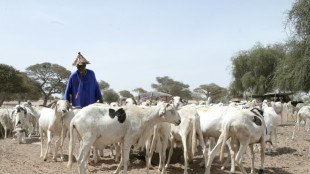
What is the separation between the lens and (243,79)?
36031 millimetres

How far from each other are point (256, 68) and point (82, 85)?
31976mm

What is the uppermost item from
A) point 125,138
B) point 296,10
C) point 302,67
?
point 296,10

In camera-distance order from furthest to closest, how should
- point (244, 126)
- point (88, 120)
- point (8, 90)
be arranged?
point (8, 90), point (244, 126), point (88, 120)

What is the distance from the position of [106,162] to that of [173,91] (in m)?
43.1

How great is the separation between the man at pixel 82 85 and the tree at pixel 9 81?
30.9m

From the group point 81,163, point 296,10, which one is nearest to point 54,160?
point 81,163

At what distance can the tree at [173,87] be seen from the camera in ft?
171

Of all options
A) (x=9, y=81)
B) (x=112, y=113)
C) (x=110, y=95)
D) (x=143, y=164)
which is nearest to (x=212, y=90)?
(x=110, y=95)

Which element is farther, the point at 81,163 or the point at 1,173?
the point at 1,173

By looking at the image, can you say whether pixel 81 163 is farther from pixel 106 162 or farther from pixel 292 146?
pixel 292 146

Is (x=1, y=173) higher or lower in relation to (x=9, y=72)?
lower

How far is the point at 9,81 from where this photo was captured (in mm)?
34750

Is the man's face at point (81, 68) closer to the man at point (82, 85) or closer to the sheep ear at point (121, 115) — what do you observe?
the man at point (82, 85)

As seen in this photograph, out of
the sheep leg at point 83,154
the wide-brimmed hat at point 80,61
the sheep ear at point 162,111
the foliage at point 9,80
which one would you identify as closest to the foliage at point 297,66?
the sheep ear at point 162,111
